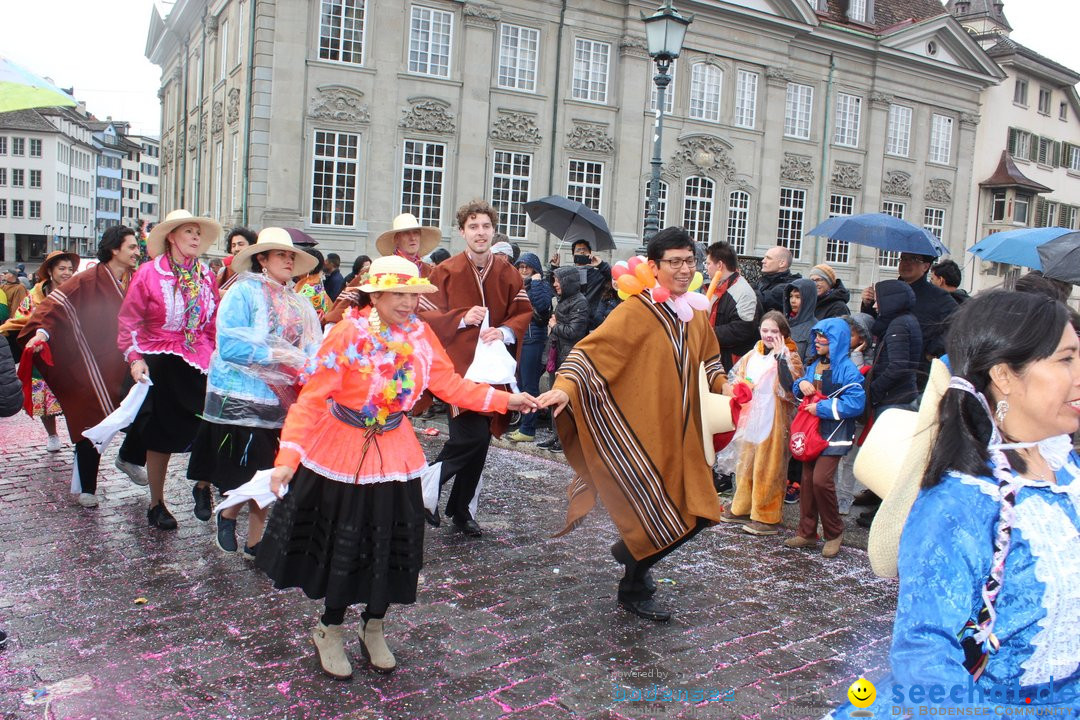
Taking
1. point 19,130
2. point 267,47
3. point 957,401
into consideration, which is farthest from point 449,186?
point 19,130

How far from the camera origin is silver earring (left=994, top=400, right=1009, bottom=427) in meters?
2.11

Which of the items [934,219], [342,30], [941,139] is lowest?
[934,219]

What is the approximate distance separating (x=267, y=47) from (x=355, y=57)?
2127mm

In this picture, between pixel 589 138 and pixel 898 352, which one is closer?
pixel 898 352

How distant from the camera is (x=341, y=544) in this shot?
390 cm

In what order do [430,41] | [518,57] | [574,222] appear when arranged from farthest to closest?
[518,57], [430,41], [574,222]

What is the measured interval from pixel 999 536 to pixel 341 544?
273cm

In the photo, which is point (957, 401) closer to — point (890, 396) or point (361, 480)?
point (361, 480)

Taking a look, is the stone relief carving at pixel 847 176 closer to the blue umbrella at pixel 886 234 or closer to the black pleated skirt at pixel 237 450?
the blue umbrella at pixel 886 234

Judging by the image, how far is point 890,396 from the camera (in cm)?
677

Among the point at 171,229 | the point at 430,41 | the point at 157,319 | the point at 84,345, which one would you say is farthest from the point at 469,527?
the point at 430,41

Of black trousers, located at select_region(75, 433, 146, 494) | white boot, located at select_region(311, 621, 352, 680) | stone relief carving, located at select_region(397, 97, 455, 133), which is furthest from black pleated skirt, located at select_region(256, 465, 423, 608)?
stone relief carving, located at select_region(397, 97, 455, 133)

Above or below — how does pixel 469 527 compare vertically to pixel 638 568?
below

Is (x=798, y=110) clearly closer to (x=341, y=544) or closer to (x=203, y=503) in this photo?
(x=203, y=503)
